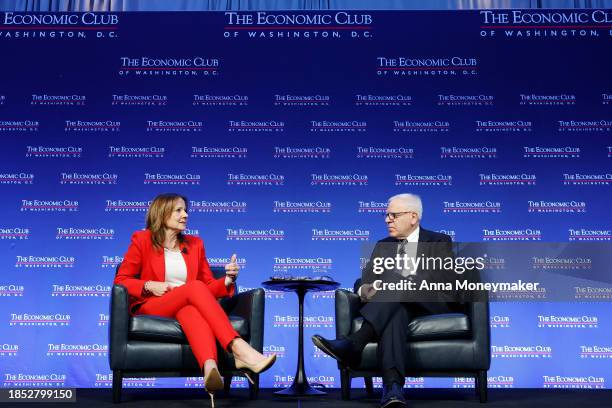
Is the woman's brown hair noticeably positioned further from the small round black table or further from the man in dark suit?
the man in dark suit

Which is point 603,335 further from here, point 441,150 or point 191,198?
point 191,198

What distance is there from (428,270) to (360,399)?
0.84 meters

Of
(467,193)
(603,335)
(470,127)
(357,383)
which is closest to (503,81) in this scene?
(470,127)

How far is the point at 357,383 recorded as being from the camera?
5137 mm

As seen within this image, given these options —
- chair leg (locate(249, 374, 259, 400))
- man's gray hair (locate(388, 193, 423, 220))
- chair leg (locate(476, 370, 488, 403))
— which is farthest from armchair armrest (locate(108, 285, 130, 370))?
chair leg (locate(476, 370, 488, 403))

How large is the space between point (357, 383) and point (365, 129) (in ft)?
6.27

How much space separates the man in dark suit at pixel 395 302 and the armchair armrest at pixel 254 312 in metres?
0.40

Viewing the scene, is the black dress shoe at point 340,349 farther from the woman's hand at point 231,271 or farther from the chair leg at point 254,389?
the woman's hand at point 231,271

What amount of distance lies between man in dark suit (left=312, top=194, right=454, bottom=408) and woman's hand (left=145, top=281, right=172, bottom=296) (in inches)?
35.6

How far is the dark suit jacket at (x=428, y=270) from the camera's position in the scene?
13.7 feet

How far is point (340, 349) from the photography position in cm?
385

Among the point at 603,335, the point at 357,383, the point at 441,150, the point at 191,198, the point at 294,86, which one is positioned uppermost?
the point at 294,86

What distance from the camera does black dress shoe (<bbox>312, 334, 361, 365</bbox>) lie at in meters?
3.77

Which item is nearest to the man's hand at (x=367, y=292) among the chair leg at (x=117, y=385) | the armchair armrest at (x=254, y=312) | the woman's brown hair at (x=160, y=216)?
the armchair armrest at (x=254, y=312)
